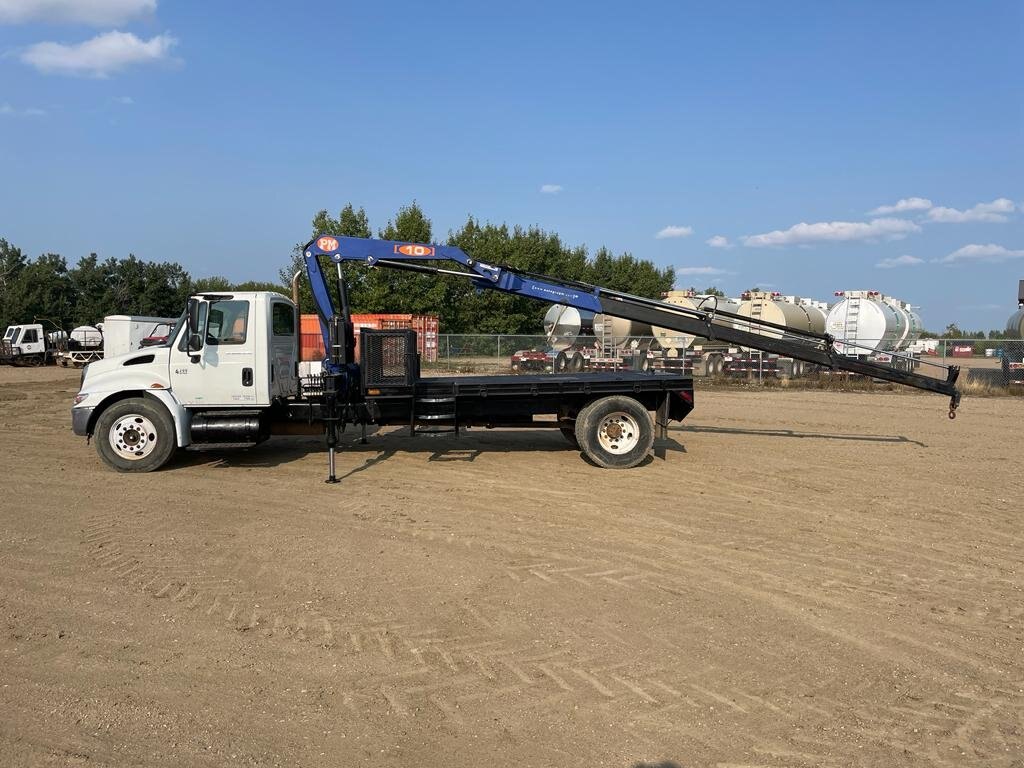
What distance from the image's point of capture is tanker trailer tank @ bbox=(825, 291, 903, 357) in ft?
101

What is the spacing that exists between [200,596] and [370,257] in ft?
21.1

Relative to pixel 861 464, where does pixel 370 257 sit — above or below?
above

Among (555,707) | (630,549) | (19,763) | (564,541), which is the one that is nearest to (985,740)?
(555,707)

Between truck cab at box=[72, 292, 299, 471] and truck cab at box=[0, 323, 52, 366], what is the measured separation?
38.2 meters

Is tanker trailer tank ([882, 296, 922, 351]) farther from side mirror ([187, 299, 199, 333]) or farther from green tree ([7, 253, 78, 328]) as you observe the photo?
green tree ([7, 253, 78, 328])

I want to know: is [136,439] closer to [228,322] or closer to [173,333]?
[173,333]

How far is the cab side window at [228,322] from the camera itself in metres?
10.2

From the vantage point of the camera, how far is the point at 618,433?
35.4 feet

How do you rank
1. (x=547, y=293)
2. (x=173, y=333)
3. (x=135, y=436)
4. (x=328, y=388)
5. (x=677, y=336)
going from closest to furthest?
(x=328, y=388) < (x=135, y=436) < (x=173, y=333) < (x=547, y=293) < (x=677, y=336)

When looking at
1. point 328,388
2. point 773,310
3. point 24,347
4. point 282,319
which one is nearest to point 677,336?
point 773,310

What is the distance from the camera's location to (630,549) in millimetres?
6742

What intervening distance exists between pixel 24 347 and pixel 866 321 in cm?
4405

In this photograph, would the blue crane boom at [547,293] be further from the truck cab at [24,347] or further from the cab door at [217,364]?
the truck cab at [24,347]

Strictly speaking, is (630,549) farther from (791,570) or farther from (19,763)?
(19,763)
